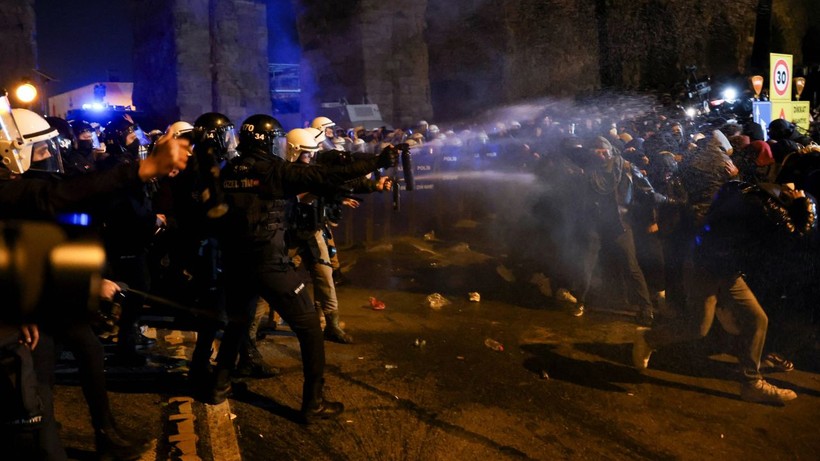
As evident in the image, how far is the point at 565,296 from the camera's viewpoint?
26.5 feet

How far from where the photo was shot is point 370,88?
57.0 feet

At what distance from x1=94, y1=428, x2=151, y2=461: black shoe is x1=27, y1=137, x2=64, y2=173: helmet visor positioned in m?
1.55

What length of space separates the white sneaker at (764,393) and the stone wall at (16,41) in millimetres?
16465

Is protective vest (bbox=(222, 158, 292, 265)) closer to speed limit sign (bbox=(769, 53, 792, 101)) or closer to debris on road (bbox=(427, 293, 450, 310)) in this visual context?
debris on road (bbox=(427, 293, 450, 310))

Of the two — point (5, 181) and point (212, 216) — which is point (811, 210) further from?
point (5, 181)

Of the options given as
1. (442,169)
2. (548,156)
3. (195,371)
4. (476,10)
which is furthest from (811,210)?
(476,10)

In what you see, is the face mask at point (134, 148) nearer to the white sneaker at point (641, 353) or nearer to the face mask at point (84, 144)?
the face mask at point (84, 144)

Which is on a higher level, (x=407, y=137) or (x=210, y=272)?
(x=407, y=137)

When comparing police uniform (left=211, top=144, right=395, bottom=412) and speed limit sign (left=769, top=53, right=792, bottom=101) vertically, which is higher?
speed limit sign (left=769, top=53, right=792, bottom=101)

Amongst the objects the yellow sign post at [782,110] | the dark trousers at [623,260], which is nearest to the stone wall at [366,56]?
the yellow sign post at [782,110]

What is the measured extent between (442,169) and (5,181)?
10.4 meters

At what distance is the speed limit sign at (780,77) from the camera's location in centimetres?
1091

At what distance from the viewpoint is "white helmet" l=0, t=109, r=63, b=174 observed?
10.5 ft

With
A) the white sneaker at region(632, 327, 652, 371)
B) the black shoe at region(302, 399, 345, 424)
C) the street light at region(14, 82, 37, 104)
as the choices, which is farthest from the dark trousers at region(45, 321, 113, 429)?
the street light at region(14, 82, 37, 104)
